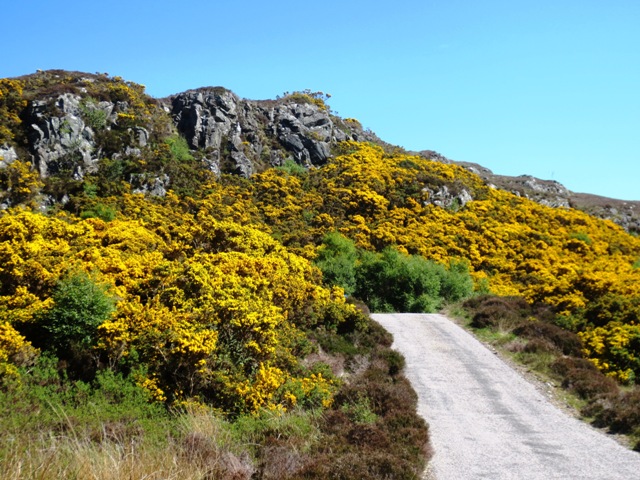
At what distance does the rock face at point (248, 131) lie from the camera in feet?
135

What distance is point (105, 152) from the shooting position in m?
34.6

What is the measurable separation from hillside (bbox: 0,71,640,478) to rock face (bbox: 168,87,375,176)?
0.22 meters

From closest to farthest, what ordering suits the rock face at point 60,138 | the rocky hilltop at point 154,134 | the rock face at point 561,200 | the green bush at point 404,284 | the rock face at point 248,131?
the green bush at point 404,284 < the rock face at point 60,138 < the rocky hilltop at point 154,134 < the rock face at point 248,131 < the rock face at point 561,200

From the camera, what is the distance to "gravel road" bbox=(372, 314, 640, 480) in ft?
27.8

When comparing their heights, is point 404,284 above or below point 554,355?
Answer: above

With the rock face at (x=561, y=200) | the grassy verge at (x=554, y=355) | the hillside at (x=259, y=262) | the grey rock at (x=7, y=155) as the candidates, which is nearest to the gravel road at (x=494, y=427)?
the grassy verge at (x=554, y=355)

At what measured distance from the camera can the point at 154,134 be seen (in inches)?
1537

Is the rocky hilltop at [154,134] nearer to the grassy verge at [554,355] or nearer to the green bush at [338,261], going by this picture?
the green bush at [338,261]

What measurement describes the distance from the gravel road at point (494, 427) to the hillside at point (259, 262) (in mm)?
798

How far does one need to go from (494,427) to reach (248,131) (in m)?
38.1

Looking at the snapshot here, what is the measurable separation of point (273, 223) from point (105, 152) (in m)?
13.1

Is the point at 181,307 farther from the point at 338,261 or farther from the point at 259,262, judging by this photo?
the point at 338,261

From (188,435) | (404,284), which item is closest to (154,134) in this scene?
(404,284)

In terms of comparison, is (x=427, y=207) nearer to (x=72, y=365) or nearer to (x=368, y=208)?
(x=368, y=208)
